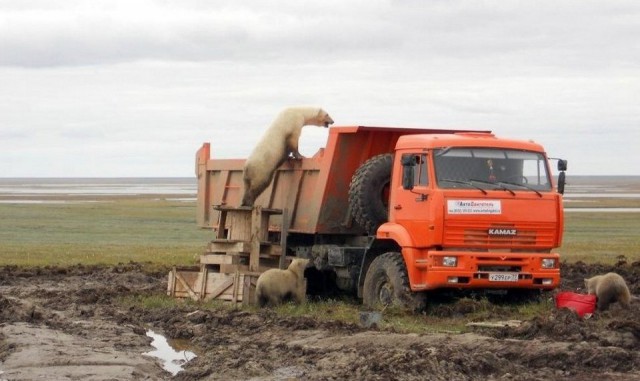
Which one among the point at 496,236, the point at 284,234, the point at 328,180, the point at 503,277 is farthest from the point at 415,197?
the point at 284,234

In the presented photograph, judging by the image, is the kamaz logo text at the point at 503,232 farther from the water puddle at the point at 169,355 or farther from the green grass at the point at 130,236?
the green grass at the point at 130,236

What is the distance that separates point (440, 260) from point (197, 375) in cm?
485

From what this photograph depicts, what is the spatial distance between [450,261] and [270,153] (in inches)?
160

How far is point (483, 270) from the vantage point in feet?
52.2

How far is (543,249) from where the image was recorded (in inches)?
645

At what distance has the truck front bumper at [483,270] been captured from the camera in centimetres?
1577

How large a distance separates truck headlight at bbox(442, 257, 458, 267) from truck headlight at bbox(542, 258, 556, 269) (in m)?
1.29

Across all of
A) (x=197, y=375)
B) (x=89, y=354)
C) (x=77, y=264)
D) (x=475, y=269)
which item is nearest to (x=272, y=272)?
(x=475, y=269)

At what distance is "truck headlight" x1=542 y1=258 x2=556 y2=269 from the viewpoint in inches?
639

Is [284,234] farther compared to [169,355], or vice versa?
[284,234]

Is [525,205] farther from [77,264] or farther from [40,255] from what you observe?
[40,255]

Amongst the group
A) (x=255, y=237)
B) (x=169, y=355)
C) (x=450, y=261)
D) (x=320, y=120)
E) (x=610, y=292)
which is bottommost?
(x=169, y=355)

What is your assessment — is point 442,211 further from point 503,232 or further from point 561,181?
point 561,181

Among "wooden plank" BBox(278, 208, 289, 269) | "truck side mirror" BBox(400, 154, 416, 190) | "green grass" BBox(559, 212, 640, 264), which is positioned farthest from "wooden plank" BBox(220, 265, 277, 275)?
"green grass" BBox(559, 212, 640, 264)
